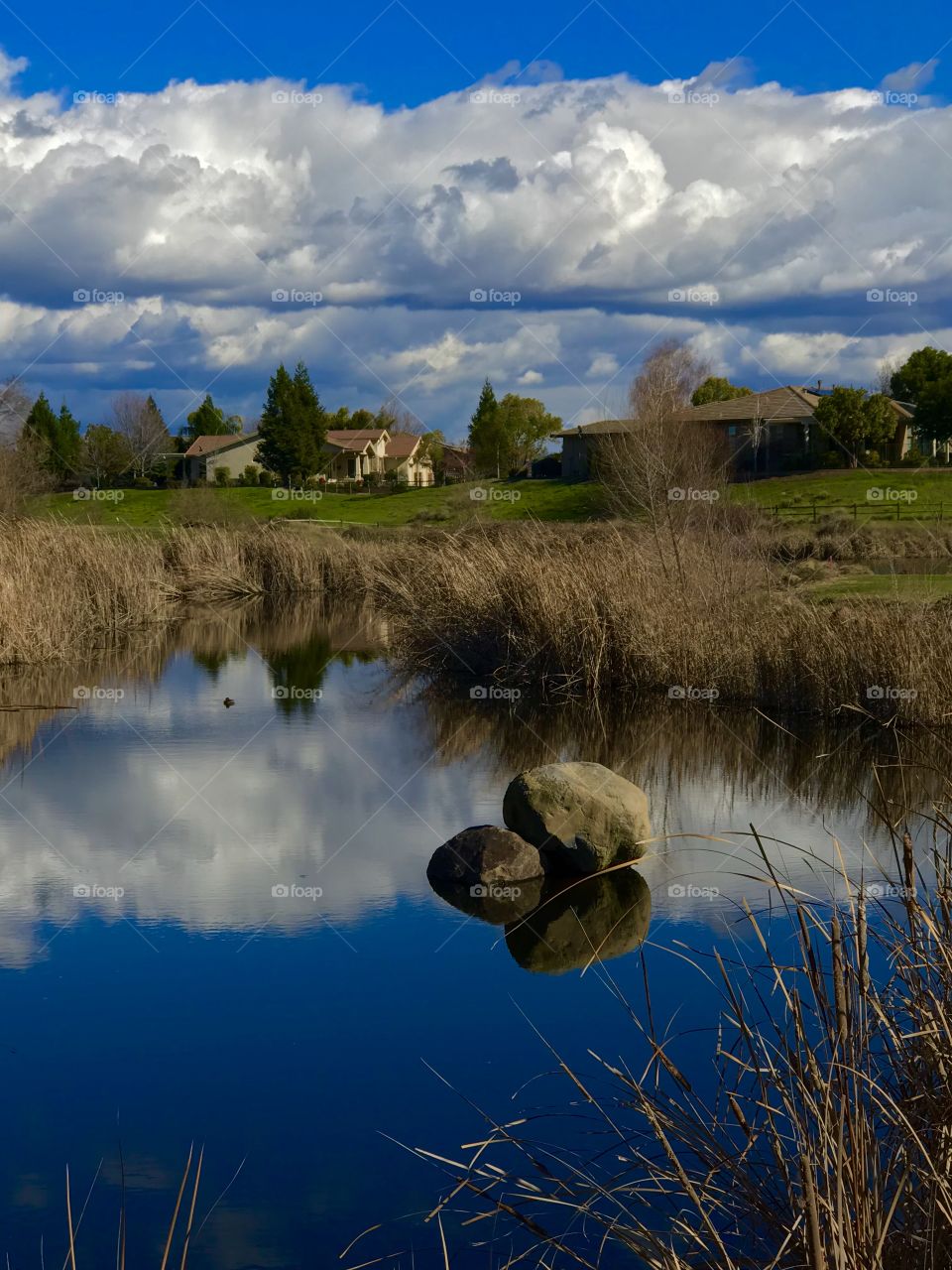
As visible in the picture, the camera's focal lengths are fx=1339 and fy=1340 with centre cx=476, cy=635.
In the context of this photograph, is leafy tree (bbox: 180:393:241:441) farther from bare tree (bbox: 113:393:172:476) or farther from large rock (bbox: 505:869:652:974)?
large rock (bbox: 505:869:652:974)

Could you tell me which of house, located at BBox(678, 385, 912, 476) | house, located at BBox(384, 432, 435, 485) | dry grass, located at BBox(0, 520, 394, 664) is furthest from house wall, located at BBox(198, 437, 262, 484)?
dry grass, located at BBox(0, 520, 394, 664)

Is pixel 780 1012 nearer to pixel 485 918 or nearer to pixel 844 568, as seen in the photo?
pixel 485 918

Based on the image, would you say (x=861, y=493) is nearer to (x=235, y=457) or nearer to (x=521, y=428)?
(x=521, y=428)

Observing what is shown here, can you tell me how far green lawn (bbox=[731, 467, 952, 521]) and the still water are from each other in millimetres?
31424

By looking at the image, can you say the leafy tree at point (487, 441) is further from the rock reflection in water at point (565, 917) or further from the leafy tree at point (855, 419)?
the rock reflection in water at point (565, 917)

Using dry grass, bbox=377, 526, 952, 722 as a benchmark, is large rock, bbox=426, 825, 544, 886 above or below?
below

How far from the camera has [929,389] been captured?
60.8 meters

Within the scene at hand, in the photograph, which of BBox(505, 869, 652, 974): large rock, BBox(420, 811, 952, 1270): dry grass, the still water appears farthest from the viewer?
BBox(505, 869, 652, 974): large rock

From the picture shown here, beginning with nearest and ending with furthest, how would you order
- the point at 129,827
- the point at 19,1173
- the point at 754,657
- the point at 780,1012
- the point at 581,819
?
the point at 19,1173 < the point at 780,1012 < the point at 581,819 < the point at 129,827 < the point at 754,657

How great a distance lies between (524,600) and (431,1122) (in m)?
12.5

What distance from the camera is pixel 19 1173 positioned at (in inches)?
231

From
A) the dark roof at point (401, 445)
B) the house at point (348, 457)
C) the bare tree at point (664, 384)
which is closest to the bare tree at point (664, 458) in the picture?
the bare tree at point (664, 384)

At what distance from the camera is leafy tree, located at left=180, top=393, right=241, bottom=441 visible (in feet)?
326

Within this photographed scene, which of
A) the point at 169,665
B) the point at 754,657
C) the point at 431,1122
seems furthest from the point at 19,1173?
the point at 169,665
